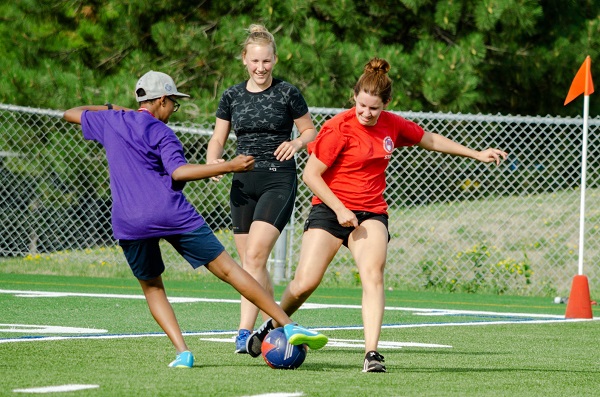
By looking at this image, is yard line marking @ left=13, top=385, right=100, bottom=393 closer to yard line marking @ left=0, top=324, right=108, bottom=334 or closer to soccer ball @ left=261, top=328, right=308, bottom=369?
soccer ball @ left=261, top=328, right=308, bottom=369

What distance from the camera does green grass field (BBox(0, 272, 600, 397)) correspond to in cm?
551

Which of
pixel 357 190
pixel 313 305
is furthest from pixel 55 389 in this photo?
pixel 313 305

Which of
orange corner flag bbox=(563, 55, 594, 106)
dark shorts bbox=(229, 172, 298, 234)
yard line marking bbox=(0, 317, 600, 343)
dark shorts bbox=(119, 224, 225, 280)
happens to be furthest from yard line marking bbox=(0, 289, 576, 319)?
dark shorts bbox=(119, 224, 225, 280)

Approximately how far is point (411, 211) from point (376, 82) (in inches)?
372

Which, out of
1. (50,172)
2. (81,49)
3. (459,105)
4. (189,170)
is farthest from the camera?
(81,49)

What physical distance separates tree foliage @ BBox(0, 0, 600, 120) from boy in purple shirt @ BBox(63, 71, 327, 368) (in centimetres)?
1115

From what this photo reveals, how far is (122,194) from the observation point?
20.4 feet

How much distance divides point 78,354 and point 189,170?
4.60ft

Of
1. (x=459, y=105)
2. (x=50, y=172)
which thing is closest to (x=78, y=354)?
(x=50, y=172)

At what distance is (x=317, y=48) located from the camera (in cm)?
1809

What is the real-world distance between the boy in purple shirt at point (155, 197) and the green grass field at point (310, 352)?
0.40 metres

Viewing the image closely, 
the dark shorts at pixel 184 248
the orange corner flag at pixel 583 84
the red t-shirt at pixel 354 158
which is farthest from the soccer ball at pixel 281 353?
the orange corner flag at pixel 583 84

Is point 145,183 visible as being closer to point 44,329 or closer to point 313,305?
point 44,329

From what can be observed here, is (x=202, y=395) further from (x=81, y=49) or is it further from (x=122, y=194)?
(x=81, y=49)
